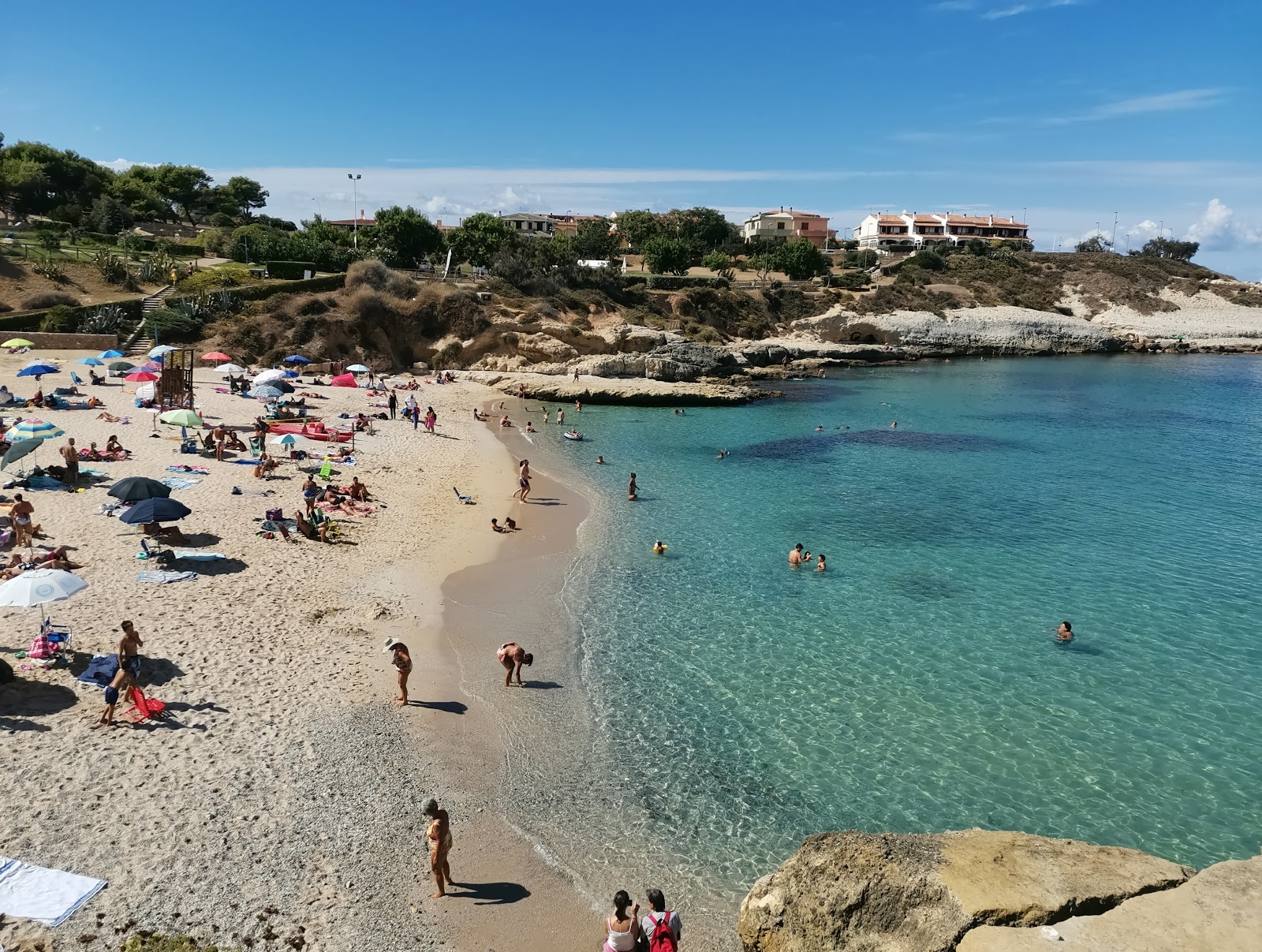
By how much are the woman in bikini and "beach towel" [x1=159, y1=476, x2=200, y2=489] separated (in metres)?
12.4

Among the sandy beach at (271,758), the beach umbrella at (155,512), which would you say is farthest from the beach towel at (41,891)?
the beach umbrella at (155,512)

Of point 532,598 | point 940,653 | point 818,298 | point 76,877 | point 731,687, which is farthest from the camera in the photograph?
point 818,298

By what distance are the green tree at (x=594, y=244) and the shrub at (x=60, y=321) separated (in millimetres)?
51767

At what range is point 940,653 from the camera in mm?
16125

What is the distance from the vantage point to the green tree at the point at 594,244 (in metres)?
84.6

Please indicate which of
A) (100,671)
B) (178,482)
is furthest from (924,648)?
(178,482)

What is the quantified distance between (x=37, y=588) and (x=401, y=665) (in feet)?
18.4

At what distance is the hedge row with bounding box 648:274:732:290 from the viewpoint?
7506 centimetres

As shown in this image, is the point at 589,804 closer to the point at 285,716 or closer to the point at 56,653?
the point at 285,716

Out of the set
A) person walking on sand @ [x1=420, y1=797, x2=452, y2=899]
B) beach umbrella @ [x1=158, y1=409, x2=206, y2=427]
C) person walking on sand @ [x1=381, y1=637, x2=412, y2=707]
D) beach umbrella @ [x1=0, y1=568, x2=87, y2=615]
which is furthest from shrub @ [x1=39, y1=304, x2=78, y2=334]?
person walking on sand @ [x1=420, y1=797, x2=452, y2=899]

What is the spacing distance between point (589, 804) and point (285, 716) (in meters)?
5.01

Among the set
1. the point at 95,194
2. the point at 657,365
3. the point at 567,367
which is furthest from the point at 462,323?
the point at 95,194

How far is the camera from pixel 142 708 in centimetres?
1145

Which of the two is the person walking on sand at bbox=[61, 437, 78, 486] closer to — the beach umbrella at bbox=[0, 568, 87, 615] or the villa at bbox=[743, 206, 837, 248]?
the beach umbrella at bbox=[0, 568, 87, 615]
